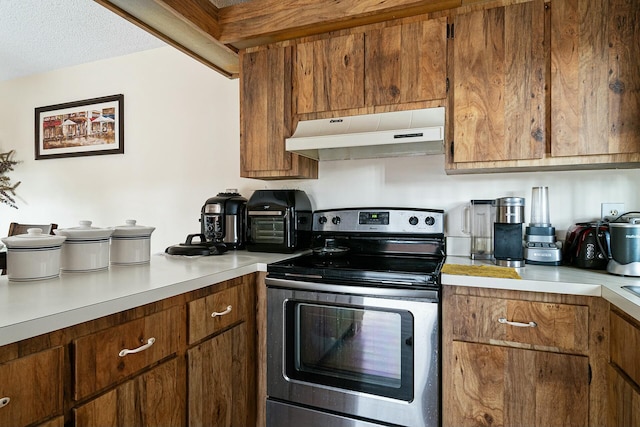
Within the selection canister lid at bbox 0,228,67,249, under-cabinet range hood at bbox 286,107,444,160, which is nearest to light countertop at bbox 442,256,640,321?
under-cabinet range hood at bbox 286,107,444,160

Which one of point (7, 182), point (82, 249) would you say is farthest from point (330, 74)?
point (7, 182)

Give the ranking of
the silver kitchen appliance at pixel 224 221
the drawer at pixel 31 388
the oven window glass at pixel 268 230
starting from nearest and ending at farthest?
the drawer at pixel 31 388
the oven window glass at pixel 268 230
the silver kitchen appliance at pixel 224 221

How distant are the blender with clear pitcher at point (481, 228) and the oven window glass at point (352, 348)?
651 millimetres

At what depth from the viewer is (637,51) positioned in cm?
141

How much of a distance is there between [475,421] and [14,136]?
4.39 m

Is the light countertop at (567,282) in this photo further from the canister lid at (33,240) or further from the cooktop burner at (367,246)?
the canister lid at (33,240)

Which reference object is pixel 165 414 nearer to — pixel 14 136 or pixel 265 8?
pixel 265 8

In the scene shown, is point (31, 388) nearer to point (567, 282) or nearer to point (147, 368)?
point (147, 368)

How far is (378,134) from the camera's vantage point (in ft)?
5.38

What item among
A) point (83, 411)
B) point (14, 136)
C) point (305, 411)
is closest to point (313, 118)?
point (305, 411)

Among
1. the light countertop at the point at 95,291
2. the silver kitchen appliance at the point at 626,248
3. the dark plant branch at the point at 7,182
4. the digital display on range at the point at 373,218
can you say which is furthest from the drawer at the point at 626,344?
the dark plant branch at the point at 7,182

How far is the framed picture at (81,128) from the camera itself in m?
2.91

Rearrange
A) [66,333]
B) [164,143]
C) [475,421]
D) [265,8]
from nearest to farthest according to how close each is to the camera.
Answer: [66,333] → [475,421] → [265,8] → [164,143]

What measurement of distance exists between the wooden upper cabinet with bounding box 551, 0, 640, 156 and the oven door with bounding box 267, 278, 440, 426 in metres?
0.96
